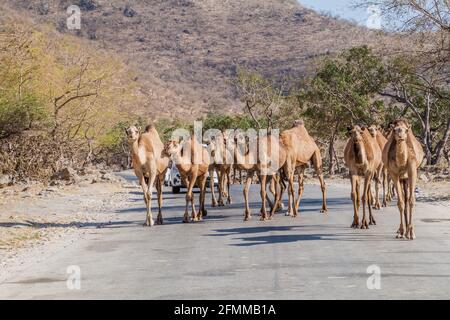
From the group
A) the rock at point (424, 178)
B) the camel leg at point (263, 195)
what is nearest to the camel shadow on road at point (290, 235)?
the camel leg at point (263, 195)

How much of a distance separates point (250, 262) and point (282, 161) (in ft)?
25.4

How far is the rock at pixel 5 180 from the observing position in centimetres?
3624

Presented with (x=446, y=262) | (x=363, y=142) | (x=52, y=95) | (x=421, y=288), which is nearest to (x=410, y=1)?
(x=363, y=142)

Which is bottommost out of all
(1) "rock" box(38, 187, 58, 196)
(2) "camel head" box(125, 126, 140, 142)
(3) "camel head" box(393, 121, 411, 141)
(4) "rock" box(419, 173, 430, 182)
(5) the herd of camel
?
(1) "rock" box(38, 187, 58, 196)

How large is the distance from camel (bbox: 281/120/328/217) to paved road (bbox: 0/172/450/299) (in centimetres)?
104

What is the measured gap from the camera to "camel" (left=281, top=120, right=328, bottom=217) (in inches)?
769

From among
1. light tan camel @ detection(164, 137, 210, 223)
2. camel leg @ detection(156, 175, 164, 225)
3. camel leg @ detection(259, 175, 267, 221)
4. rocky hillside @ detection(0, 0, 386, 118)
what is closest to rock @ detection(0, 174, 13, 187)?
camel leg @ detection(156, 175, 164, 225)

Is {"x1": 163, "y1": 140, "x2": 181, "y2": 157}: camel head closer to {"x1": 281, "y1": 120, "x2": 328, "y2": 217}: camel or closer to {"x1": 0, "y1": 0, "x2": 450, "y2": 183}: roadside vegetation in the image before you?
{"x1": 281, "y1": 120, "x2": 328, "y2": 217}: camel

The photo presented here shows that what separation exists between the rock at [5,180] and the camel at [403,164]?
78.1 ft

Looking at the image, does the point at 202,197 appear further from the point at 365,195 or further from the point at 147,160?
the point at 365,195

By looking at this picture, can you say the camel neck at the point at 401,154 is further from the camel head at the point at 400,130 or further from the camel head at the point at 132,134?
the camel head at the point at 132,134

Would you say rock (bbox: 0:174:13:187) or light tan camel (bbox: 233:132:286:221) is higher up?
light tan camel (bbox: 233:132:286:221)

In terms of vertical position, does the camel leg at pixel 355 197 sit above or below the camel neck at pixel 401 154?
below

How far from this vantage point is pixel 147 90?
110062 millimetres
